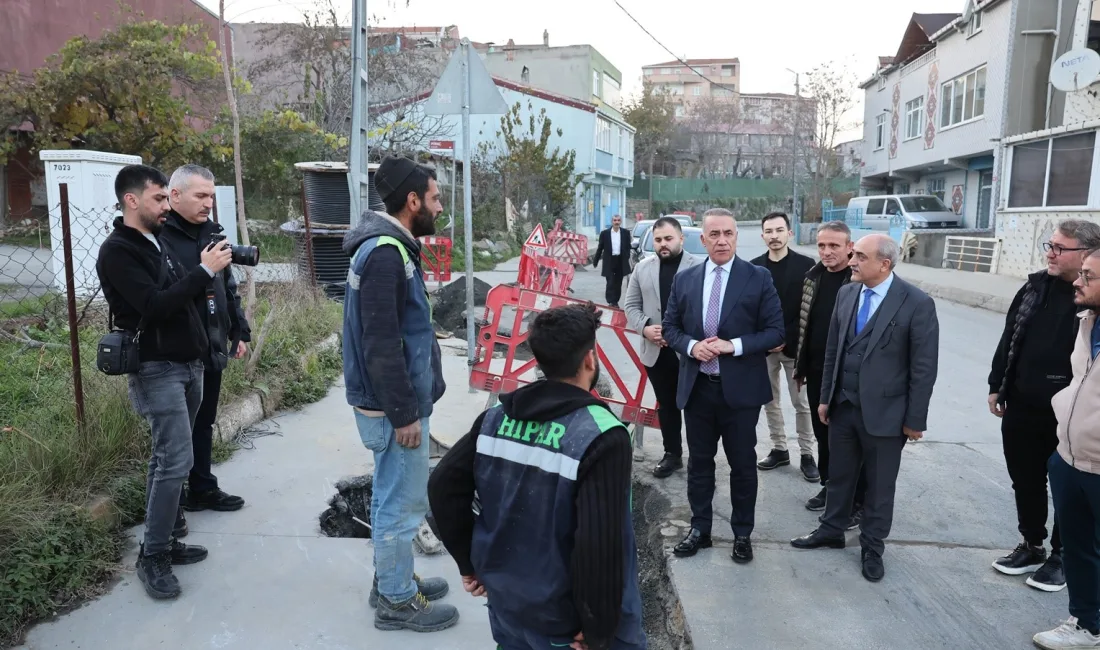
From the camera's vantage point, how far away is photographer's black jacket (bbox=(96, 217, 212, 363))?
3.20 metres

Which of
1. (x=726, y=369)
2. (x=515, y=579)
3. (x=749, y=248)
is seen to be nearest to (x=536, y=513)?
(x=515, y=579)

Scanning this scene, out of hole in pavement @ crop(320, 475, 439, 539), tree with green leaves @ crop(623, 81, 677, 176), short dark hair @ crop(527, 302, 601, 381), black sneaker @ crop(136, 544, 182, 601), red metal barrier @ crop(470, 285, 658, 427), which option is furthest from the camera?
tree with green leaves @ crop(623, 81, 677, 176)

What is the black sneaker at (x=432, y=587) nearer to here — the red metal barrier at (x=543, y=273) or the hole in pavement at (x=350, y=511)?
the hole in pavement at (x=350, y=511)

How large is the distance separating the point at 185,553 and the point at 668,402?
307cm

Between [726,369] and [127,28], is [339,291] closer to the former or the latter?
[127,28]

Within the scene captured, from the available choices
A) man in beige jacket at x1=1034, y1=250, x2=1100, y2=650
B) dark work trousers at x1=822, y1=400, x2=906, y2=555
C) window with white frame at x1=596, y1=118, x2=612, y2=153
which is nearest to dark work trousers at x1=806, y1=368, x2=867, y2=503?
dark work trousers at x1=822, y1=400, x2=906, y2=555

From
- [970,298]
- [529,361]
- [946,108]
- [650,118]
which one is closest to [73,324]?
[529,361]

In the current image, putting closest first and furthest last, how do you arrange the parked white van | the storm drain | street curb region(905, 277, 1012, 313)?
the storm drain < street curb region(905, 277, 1012, 313) < the parked white van

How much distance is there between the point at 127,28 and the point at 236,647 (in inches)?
486

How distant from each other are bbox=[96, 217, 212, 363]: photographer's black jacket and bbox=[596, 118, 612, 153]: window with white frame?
32119 millimetres

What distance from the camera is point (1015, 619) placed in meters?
3.32

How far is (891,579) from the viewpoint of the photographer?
368cm

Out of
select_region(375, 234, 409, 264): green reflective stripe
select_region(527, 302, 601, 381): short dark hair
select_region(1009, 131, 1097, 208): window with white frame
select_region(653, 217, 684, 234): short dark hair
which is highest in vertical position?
select_region(1009, 131, 1097, 208): window with white frame

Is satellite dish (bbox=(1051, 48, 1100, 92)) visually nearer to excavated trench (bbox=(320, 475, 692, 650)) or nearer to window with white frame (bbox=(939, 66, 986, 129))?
window with white frame (bbox=(939, 66, 986, 129))
